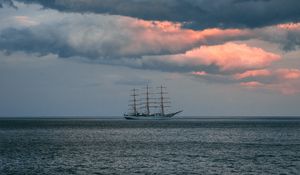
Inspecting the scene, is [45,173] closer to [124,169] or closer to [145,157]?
[124,169]

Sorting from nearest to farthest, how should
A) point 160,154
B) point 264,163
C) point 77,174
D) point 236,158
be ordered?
1. point 77,174
2. point 264,163
3. point 236,158
4. point 160,154

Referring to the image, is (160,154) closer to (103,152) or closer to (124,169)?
(103,152)

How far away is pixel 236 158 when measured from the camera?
242 ft

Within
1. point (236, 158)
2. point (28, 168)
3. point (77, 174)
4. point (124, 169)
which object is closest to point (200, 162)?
point (236, 158)

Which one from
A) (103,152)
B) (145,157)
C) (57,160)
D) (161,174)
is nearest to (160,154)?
(145,157)

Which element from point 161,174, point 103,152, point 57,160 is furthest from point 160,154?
point 161,174

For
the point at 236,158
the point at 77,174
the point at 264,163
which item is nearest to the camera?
the point at 77,174

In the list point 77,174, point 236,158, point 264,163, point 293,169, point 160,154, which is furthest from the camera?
point 160,154

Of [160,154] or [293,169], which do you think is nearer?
[293,169]

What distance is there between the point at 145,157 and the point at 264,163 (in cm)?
1895

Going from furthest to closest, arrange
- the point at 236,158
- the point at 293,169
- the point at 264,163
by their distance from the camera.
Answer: the point at 236,158
the point at 264,163
the point at 293,169

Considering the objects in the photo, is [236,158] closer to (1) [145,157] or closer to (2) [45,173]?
(1) [145,157]

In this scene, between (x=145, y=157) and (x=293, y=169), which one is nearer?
(x=293, y=169)

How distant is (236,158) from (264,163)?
679 cm
